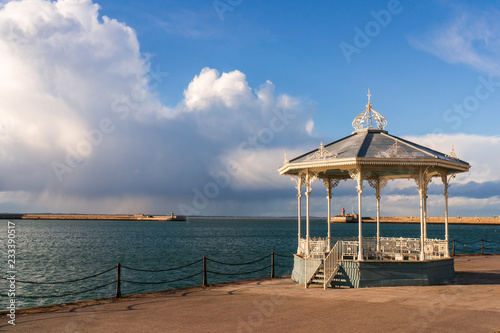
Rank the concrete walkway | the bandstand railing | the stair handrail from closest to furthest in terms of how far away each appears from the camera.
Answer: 1. the concrete walkway
2. the stair handrail
3. the bandstand railing

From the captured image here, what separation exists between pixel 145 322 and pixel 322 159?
9.72 meters

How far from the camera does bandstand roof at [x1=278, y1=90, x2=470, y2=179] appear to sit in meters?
16.3

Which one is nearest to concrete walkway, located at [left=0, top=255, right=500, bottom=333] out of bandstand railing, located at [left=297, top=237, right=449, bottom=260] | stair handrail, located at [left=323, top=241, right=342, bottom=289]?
stair handrail, located at [left=323, top=241, right=342, bottom=289]

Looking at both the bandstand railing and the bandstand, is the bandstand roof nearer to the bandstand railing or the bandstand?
the bandstand

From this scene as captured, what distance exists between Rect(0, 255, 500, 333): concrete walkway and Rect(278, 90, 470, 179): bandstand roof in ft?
15.2

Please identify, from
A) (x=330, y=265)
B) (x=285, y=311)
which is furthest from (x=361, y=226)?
(x=285, y=311)

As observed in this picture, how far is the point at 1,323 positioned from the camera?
34.6ft

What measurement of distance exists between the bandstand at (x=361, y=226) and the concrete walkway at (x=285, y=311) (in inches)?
31.2

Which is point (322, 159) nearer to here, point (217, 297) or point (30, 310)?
point (217, 297)

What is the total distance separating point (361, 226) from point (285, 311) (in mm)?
6146

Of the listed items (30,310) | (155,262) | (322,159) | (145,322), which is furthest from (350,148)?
(155,262)

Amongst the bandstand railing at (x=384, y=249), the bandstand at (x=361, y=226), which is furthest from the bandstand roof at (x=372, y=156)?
the bandstand railing at (x=384, y=249)

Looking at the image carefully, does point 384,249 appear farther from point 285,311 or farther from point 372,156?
point 285,311

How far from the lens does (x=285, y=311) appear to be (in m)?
11.8
